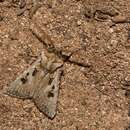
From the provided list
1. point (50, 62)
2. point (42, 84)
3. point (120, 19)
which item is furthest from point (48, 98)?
point (120, 19)

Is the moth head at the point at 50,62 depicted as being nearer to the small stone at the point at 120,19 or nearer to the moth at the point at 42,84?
the moth at the point at 42,84

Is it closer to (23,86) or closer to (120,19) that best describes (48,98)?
(23,86)

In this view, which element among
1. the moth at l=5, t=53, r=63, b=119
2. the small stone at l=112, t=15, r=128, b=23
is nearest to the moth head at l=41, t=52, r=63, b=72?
the moth at l=5, t=53, r=63, b=119

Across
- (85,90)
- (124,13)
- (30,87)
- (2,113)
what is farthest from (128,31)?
(2,113)

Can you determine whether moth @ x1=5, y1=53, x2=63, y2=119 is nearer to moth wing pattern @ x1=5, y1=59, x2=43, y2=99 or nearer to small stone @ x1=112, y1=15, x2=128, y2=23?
moth wing pattern @ x1=5, y1=59, x2=43, y2=99

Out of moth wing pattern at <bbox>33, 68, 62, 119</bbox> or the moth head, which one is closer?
moth wing pattern at <bbox>33, 68, 62, 119</bbox>

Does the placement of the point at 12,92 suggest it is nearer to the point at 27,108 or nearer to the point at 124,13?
the point at 27,108
